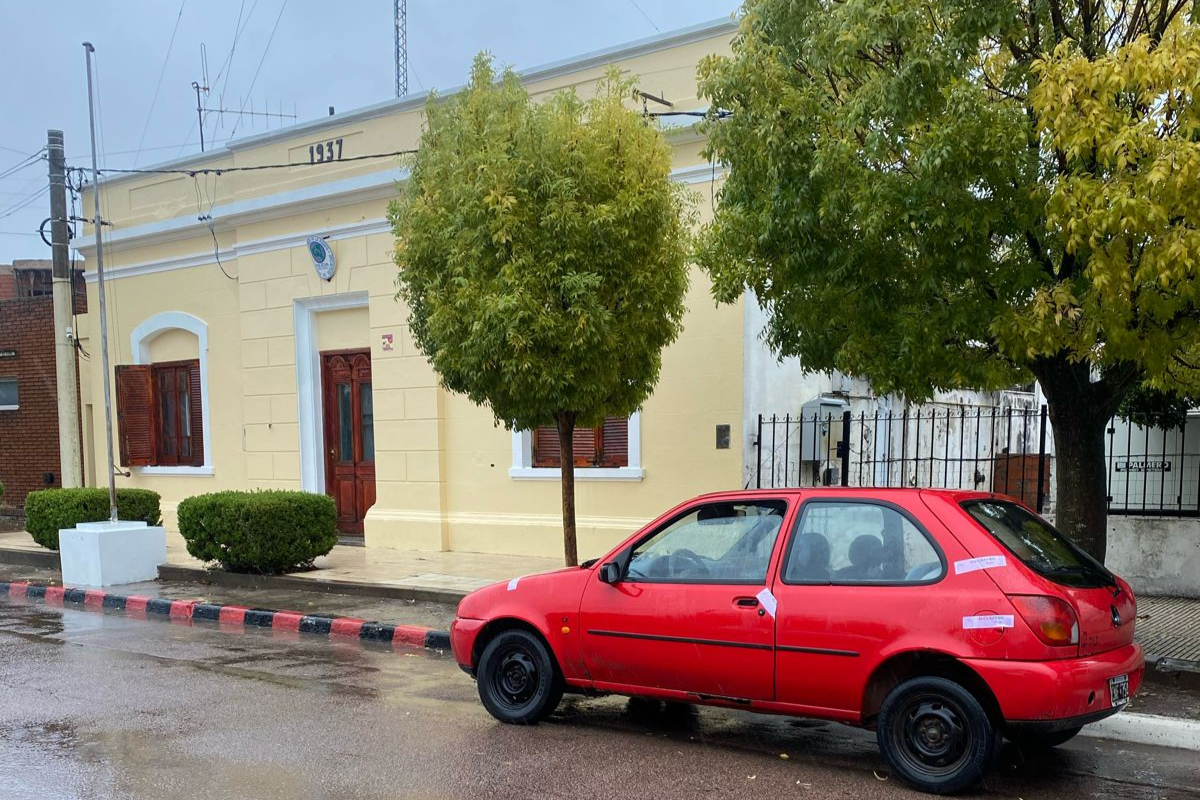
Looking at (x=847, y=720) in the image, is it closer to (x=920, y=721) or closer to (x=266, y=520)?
(x=920, y=721)

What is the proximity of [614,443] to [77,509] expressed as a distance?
7816 millimetres

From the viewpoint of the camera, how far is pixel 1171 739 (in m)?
5.93

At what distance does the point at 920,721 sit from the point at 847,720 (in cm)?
38

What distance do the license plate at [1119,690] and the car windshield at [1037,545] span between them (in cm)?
46

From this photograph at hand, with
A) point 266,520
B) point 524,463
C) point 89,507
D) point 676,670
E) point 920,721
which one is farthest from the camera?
point 89,507

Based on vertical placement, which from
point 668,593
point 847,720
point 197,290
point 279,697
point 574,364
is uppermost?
point 197,290

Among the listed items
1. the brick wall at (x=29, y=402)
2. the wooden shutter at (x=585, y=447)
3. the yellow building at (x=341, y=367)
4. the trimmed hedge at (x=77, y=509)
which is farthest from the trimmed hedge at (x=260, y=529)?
the brick wall at (x=29, y=402)

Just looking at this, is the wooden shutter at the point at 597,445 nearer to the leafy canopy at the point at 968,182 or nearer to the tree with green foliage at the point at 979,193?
the tree with green foliage at the point at 979,193

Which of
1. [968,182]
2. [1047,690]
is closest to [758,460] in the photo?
[968,182]

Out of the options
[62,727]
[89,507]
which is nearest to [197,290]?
[89,507]

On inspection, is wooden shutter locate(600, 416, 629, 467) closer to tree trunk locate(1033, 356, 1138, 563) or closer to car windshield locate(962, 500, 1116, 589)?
tree trunk locate(1033, 356, 1138, 563)

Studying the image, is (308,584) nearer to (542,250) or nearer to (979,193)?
(542,250)

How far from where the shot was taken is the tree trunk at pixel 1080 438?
696 centimetres

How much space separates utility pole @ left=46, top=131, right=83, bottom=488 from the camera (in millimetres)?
15805
